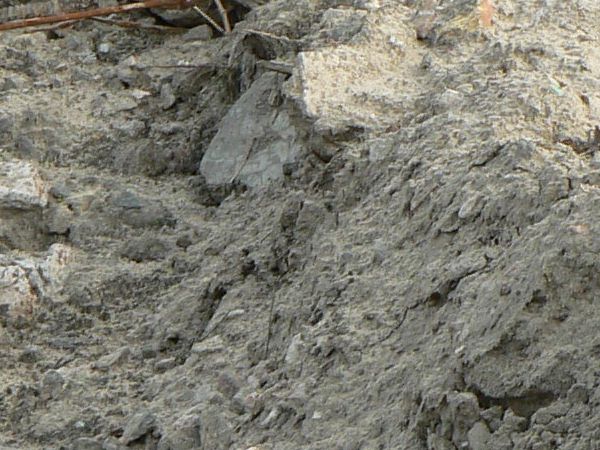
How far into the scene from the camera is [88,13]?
4.66 meters

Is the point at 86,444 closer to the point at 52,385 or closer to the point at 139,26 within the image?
the point at 52,385

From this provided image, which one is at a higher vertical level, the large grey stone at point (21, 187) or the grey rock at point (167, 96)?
the grey rock at point (167, 96)

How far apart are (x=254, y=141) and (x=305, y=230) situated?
1.57 ft

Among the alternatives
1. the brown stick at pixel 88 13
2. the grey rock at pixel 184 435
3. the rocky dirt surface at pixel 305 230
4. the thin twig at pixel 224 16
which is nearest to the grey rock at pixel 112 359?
the rocky dirt surface at pixel 305 230

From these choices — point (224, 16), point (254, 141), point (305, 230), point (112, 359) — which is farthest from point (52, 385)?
point (224, 16)

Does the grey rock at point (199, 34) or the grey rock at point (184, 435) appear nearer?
the grey rock at point (184, 435)

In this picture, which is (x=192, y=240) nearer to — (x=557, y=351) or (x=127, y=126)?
(x=127, y=126)

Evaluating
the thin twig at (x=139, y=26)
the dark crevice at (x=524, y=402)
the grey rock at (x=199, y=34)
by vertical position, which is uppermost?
the dark crevice at (x=524, y=402)

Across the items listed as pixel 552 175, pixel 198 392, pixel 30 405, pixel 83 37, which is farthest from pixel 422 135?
pixel 83 37

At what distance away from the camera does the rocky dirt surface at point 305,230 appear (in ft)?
9.59

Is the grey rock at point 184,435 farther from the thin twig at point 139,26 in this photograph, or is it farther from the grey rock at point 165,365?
the thin twig at point 139,26

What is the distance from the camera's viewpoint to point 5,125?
4.34m

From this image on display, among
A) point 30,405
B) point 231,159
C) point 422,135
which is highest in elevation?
point 422,135

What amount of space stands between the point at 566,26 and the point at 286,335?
4.05ft
